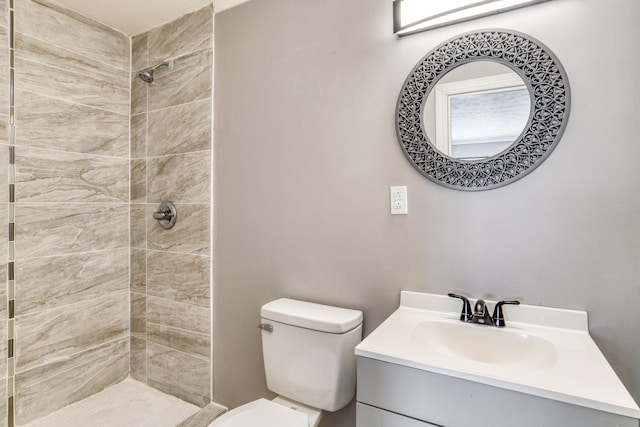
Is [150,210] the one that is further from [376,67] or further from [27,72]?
[376,67]

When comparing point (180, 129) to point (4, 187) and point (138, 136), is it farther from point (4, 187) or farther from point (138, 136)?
point (4, 187)

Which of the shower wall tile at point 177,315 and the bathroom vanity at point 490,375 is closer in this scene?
the bathroom vanity at point 490,375

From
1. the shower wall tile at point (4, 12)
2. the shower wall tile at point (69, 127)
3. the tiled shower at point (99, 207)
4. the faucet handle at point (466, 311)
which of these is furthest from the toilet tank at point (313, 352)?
the shower wall tile at point (4, 12)

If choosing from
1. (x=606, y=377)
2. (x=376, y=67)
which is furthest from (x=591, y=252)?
(x=376, y=67)

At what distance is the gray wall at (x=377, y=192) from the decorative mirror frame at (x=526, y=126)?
1.5 inches

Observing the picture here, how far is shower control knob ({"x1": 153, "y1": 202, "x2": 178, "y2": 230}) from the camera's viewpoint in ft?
6.22

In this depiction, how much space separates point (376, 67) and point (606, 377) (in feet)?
4.10

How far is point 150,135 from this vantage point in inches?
79.3

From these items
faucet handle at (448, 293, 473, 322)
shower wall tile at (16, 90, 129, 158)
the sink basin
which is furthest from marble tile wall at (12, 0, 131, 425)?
faucet handle at (448, 293, 473, 322)

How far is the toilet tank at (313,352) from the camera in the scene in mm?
1254

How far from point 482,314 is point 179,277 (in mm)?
1581

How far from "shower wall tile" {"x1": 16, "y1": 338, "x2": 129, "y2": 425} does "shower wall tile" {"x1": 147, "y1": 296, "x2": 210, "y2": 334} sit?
0.32m

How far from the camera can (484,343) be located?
1104mm

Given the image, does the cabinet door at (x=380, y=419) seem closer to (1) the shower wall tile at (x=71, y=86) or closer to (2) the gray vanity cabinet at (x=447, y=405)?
(2) the gray vanity cabinet at (x=447, y=405)
